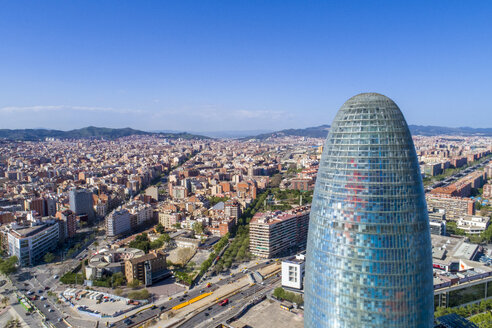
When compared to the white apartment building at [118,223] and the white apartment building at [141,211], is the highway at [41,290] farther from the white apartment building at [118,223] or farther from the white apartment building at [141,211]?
the white apartment building at [141,211]

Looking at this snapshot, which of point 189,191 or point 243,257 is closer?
point 243,257

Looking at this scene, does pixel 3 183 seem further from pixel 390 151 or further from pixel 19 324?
pixel 390 151

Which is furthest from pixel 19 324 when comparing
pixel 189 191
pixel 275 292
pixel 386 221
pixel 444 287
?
pixel 189 191

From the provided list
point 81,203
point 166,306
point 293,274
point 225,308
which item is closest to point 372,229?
point 293,274

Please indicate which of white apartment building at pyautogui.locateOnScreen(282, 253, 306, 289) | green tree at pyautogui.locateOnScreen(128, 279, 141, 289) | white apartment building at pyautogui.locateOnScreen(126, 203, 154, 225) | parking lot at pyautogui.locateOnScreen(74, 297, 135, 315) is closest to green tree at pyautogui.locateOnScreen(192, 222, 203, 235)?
white apartment building at pyautogui.locateOnScreen(126, 203, 154, 225)

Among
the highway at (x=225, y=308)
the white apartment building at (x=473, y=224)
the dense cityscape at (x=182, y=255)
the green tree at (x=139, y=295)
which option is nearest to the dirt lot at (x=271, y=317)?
the dense cityscape at (x=182, y=255)

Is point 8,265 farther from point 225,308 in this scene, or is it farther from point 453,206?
point 453,206

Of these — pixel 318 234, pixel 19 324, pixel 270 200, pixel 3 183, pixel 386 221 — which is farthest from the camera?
pixel 3 183
